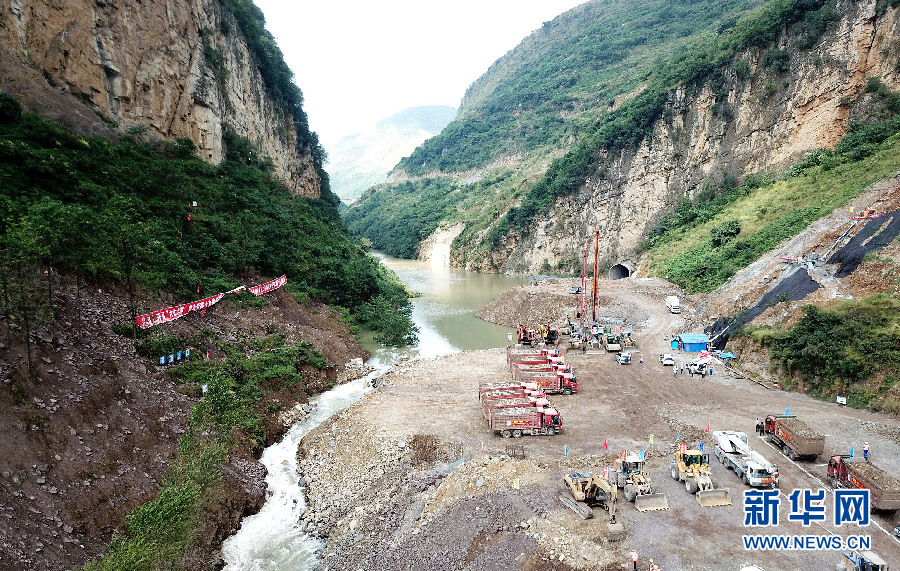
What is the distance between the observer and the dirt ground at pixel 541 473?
476 inches

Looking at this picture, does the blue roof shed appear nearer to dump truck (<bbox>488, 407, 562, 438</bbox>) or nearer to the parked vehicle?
the parked vehicle

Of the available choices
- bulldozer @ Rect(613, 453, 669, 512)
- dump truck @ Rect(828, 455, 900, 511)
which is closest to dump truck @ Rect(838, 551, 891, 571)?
dump truck @ Rect(828, 455, 900, 511)

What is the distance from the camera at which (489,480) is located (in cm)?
1552

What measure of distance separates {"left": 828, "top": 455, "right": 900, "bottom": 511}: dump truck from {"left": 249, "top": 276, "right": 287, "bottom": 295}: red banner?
95.2 ft

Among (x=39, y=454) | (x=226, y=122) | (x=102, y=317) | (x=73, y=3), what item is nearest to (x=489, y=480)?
(x=39, y=454)

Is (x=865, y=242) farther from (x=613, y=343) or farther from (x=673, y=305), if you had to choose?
(x=613, y=343)

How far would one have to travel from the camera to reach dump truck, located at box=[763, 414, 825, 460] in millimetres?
15609

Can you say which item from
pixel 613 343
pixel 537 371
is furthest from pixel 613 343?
pixel 537 371

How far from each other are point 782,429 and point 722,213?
40.2 metres

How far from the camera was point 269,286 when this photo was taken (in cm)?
3266

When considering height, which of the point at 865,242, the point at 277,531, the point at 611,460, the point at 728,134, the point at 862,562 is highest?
the point at 728,134

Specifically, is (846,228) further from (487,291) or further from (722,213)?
(487,291)

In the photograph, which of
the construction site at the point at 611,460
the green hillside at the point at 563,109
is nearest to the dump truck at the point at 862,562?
the construction site at the point at 611,460

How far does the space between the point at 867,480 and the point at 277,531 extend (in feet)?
54.7
